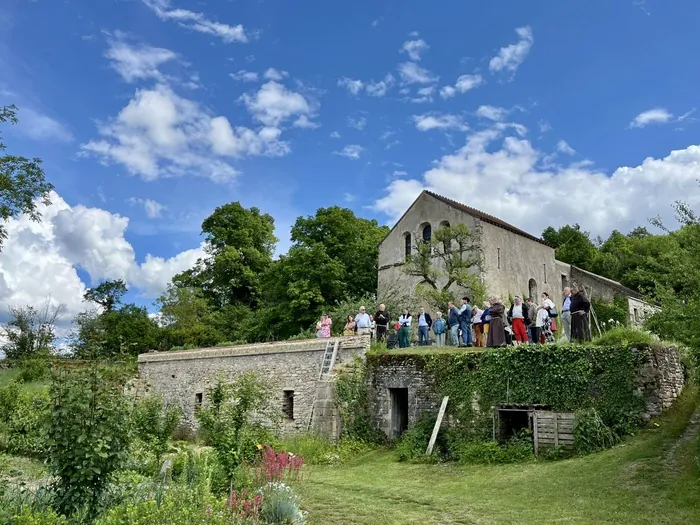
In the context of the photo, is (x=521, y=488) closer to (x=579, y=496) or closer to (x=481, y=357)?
(x=579, y=496)

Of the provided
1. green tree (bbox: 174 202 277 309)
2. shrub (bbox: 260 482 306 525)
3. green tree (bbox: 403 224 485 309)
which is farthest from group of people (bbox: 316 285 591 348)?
green tree (bbox: 174 202 277 309)

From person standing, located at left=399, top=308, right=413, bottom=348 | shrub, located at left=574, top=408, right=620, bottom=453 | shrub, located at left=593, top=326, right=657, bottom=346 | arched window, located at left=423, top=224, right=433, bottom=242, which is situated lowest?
shrub, located at left=574, top=408, right=620, bottom=453

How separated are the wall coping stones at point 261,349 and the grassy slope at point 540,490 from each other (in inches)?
231

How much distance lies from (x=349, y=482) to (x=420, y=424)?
4357mm

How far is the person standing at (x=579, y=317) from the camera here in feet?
51.2

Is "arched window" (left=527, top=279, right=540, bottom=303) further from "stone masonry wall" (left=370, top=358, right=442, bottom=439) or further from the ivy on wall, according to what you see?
the ivy on wall

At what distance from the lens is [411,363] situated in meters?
17.2

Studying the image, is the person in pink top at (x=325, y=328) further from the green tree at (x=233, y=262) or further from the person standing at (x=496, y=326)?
the green tree at (x=233, y=262)

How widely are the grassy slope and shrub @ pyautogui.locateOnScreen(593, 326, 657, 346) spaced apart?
1.64 metres

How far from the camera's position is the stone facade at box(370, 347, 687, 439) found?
13414mm

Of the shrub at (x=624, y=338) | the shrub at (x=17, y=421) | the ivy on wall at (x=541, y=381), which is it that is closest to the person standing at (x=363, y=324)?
the ivy on wall at (x=541, y=381)

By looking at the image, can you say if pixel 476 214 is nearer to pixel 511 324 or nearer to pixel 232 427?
pixel 511 324

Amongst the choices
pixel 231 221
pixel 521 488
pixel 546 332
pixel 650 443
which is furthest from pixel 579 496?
pixel 231 221

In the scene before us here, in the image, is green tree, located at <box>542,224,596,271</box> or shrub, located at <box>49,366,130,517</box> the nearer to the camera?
shrub, located at <box>49,366,130,517</box>
